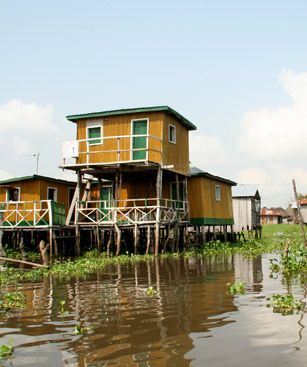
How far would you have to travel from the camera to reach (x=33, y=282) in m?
14.1

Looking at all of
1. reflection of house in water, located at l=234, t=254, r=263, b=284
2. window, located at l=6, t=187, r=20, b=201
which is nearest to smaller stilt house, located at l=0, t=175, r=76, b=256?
window, located at l=6, t=187, r=20, b=201

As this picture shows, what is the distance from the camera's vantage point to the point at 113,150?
25.2 m

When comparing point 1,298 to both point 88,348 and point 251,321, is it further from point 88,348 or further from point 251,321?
point 251,321

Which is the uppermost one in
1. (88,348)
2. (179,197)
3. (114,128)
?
(114,128)

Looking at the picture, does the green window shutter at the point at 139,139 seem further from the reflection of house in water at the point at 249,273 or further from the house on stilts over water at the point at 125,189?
the reflection of house in water at the point at 249,273

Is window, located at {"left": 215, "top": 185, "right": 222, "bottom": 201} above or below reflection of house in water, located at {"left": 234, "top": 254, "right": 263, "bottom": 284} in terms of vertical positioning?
above

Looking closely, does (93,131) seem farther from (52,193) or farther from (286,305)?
(286,305)

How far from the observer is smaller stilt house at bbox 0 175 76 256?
84.1 ft

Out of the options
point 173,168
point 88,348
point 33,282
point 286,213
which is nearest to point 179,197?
point 173,168

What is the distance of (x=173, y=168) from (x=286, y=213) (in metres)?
69.7

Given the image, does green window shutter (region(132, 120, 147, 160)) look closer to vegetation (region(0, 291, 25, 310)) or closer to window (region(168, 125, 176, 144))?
window (region(168, 125, 176, 144))

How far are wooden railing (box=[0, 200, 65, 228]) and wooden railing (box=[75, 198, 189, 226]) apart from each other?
118 cm

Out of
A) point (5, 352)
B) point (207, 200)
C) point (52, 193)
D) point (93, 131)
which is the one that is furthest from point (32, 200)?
point (5, 352)

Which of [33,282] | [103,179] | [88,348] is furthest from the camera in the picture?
[103,179]
